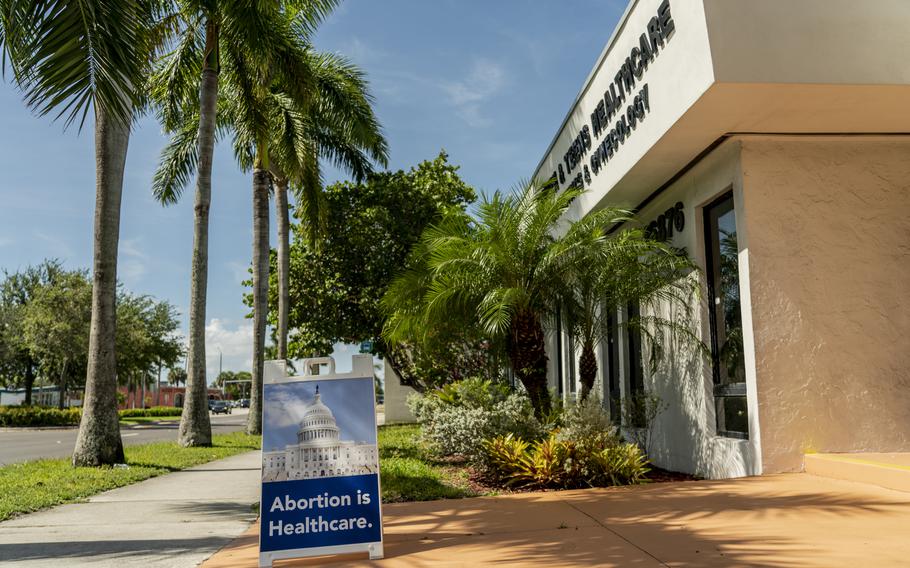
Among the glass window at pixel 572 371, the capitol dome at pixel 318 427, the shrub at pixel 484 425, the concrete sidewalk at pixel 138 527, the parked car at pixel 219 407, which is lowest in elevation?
the parked car at pixel 219 407

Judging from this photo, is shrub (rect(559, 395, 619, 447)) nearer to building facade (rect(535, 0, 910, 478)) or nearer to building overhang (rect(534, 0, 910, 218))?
building facade (rect(535, 0, 910, 478))

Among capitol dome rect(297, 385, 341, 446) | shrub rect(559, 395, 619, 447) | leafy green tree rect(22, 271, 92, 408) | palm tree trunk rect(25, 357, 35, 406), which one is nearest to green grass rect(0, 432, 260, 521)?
capitol dome rect(297, 385, 341, 446)

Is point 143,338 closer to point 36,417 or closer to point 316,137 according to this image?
point 36,417

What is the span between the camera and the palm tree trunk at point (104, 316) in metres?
12.4

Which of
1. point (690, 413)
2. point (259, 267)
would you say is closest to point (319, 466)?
point (690, 413)

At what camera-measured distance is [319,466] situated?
5.55 metres

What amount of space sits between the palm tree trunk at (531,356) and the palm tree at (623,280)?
654 millimetres

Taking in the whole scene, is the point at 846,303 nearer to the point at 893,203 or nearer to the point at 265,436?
the point at 893,203

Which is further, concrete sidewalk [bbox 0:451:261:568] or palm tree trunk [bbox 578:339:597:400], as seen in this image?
palm tree trunk [bbox 578:339:597:400]

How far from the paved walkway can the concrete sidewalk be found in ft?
1.52

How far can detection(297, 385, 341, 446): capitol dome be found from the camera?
5.59 m

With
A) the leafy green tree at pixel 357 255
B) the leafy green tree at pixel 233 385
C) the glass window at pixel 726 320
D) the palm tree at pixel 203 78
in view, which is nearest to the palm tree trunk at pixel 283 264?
the leafy green tree at pixel 357 255

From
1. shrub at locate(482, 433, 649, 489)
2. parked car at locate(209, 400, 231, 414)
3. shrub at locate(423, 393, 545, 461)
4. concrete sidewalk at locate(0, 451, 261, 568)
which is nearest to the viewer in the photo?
concrete sidewalk at locate(0, 451, 261, 568)

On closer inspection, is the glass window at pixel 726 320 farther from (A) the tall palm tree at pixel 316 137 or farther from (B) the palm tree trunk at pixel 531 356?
(A) the tall palm tree at pixel 316 137
